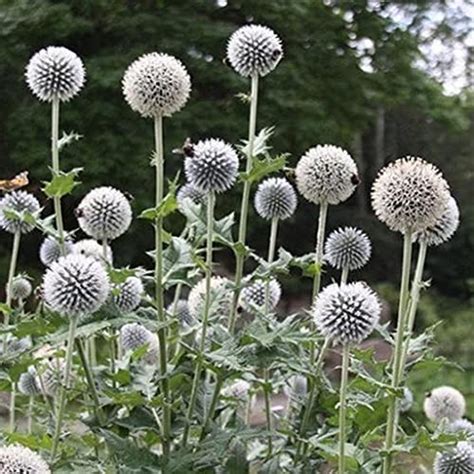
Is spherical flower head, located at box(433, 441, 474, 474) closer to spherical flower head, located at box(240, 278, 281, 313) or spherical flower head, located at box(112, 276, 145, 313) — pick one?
spherical flower head, located at box(240, 278, 281, 313)

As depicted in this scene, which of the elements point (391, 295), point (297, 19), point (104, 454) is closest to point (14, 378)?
point (104, 454)

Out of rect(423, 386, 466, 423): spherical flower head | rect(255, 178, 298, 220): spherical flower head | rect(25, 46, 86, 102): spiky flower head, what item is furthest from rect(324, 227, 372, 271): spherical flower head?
rect(25, 46, 86, 102): spiky flower head

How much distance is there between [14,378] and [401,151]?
32.0 feet

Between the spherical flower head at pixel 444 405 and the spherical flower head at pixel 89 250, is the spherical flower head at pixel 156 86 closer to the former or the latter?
the spherical flower head at pixel 89 250

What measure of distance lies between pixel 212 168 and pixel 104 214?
0.32m

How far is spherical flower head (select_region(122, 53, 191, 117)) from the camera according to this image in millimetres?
1954

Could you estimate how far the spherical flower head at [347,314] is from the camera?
5.56 feet

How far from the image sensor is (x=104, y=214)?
6.98 feet

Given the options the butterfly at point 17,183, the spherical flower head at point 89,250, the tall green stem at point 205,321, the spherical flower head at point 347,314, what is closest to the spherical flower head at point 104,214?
the spherical flower head at point 89,250

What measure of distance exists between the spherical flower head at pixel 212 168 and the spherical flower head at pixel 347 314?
1.14 ft

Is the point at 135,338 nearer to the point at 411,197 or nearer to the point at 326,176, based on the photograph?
the point at 326,176

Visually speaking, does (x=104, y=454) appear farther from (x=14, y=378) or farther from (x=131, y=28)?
(x=131, y=28)

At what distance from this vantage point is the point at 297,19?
7070 mm

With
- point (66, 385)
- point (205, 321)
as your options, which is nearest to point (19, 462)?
point (66, 385)
